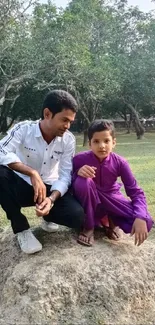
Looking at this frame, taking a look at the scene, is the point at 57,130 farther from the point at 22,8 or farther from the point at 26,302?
the point at 22,8

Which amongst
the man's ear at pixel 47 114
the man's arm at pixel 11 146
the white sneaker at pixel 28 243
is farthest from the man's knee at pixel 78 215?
the man's ear at pixel 47 114

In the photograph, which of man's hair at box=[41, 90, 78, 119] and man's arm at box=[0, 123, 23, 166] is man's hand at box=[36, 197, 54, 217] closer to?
man's arm at box=[0, 123, 23, 166]

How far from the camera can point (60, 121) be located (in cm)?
281

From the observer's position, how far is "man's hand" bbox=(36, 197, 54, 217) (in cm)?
254

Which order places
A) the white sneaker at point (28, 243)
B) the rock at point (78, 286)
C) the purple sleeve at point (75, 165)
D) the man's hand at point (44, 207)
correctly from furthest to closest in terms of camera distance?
the purple sleeve at point (75, 165) < the white sneaker at point (28, 243) < the man's hand at point (44, 207) < the rock at point (78, 286)

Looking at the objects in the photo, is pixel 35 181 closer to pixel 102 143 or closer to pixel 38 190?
pixel 38 190

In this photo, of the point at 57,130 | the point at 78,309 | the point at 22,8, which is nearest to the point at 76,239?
the point at 78,309

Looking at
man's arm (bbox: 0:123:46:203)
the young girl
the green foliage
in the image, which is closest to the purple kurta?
the young girl

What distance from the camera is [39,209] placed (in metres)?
2.55

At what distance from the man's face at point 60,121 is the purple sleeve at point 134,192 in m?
0.48

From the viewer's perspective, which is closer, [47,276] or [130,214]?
[47,276]

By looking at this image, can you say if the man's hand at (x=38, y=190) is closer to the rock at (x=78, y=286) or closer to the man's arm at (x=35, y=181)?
the man's arm at (x=35, y=181)

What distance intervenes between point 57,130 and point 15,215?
63cm

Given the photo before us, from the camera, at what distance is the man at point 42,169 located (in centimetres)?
273
